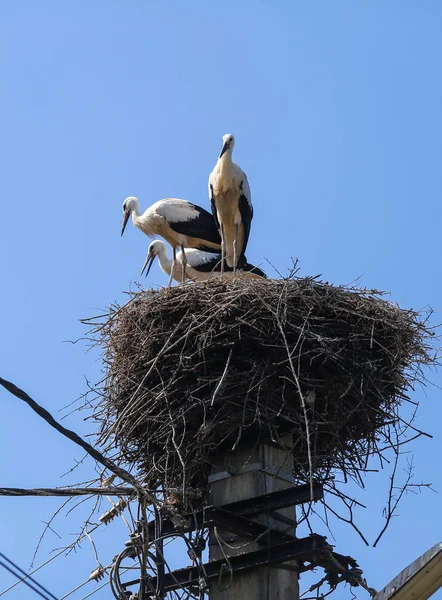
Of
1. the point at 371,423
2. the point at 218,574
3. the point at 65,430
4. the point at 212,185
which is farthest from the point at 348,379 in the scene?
the point at 212,185

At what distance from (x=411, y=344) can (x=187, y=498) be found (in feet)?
6.79

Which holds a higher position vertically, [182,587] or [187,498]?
[187,498]

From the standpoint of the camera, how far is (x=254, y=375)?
6.79 metres

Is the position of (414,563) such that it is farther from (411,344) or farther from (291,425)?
(411,344)

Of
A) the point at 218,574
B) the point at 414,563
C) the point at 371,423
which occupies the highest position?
the point at 371,423

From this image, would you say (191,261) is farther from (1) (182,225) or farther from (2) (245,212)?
(2) (245,212)

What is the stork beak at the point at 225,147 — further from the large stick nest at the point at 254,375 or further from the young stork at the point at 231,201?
the large stick nest at the point at 254,375

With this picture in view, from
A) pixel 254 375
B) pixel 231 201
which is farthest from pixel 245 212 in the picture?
pixel 254 375

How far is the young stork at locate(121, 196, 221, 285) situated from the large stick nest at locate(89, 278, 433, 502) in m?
3.89

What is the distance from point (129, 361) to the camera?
735 centimetres

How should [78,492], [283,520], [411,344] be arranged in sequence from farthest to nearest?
[411,344] < [283,520] < [78,492]

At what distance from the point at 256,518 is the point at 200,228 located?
230 inches

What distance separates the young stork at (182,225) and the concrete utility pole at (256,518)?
513 cm

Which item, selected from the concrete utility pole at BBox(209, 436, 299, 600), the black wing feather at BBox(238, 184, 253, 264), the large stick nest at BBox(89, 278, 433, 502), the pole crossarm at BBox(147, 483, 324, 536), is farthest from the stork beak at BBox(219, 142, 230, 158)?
the pole crossarm at BBox(147, 483, 324, 536)
